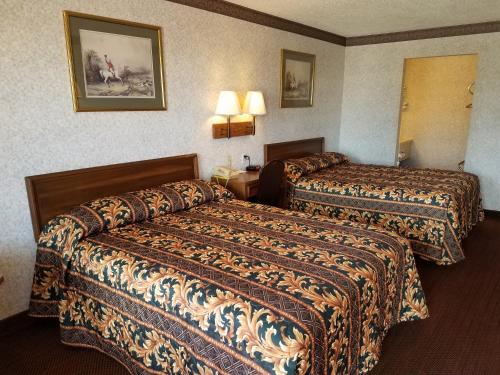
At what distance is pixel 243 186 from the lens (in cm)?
330

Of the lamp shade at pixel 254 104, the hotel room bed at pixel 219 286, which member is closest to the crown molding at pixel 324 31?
the lamp shade at pixel 254 104

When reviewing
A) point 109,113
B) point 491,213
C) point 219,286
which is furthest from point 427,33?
point 219,286

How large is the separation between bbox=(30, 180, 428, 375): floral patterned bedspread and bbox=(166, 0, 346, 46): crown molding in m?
1.73

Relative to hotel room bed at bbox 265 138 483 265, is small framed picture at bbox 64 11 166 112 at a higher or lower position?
higher

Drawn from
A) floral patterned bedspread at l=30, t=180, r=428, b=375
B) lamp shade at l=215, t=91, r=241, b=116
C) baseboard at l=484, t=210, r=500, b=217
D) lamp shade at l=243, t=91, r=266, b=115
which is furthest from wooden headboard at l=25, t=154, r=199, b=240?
baseboard at l=484, t=210, r=500, b=217

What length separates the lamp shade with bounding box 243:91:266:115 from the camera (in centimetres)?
362

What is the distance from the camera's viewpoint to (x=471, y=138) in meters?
4.51

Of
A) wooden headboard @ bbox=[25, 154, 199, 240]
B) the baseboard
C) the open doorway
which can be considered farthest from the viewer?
the open doorway

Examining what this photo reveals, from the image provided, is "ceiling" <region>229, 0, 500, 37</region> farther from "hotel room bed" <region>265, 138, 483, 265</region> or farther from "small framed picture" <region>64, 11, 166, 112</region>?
"hotel room bed" <region>265, 138, 483, 265</region>

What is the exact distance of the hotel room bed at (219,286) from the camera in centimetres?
139

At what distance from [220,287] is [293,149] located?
3193mm

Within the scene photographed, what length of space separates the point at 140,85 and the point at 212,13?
1.04m

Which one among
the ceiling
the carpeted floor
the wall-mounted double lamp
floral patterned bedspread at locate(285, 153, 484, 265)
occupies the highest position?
the ceiling

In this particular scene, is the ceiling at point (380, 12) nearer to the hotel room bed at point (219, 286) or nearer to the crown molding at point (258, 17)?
the crown molding at point (258, 17)
